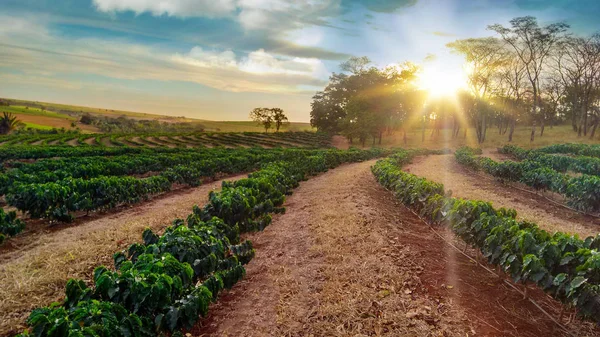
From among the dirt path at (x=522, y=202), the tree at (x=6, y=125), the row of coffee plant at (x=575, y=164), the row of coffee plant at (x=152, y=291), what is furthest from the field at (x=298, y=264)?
the tree at (x=6, y=125)

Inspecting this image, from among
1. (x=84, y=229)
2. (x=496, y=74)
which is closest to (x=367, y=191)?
(x=84, y=229)

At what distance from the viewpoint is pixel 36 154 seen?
33.2 meters

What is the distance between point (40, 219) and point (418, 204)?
47.4 feet

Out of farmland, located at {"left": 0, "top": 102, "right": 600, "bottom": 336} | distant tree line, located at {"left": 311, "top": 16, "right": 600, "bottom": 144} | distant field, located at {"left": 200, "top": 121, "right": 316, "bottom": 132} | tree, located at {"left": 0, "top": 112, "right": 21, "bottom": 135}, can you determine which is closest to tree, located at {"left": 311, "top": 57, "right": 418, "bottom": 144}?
distant tree line, located at {"left": 311, "top": 16, "right": 600, "bottom": 144}

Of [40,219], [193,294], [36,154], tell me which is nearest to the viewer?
[193,294]

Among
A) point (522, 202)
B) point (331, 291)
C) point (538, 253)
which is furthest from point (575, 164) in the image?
point (331, 291)

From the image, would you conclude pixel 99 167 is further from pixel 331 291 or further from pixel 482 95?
pixel 482 95

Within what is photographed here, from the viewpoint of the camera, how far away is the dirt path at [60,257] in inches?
275

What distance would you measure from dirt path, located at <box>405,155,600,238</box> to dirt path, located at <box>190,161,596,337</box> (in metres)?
6.57

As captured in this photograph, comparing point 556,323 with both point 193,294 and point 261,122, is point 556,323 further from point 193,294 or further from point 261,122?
point 261,122

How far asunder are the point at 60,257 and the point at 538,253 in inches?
439

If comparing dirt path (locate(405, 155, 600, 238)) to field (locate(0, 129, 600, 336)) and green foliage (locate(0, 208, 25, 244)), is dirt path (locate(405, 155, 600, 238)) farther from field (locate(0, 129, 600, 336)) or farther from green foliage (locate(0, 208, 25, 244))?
green foliage (locate(0, 208, 25, 244))

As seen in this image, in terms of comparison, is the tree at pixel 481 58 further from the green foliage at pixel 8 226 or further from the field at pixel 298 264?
the green foliage at pixel 8 226

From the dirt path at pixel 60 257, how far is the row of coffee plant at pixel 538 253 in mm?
9166
